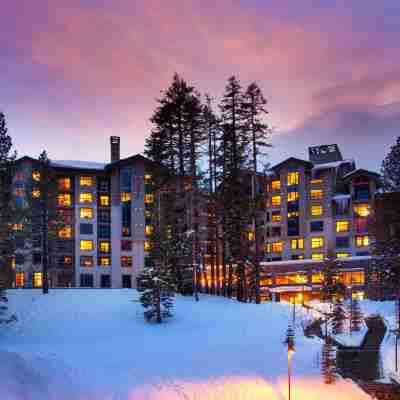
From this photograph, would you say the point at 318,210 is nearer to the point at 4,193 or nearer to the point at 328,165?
the point at 328,165

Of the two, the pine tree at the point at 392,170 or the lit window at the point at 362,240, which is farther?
the lit window at the point at 362,240

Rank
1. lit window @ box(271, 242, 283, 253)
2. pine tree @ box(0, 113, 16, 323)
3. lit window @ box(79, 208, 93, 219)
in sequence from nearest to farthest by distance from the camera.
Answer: pine tree @ box(0, 113, 16, 323) → lit window @ box(79, 208, 93, 219) → lit window @ box(271, 242, 283, 253)

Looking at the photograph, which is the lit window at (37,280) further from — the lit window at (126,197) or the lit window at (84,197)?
the lit window at (126,197)

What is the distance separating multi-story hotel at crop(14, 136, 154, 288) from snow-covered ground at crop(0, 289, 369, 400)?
3683 centimetres

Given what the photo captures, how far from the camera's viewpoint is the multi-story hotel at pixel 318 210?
279 feet

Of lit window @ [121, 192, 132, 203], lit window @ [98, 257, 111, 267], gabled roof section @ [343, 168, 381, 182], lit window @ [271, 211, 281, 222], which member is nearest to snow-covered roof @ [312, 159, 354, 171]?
gabled roof section @ [343, 168, 381, 182]

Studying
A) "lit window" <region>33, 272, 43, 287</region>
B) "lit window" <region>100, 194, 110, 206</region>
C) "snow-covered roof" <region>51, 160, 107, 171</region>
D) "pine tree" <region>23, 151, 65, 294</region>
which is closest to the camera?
"pine tree" <region>23, 151, 65, 294</region>

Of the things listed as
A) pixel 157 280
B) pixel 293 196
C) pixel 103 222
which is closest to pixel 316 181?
pixel 293 196

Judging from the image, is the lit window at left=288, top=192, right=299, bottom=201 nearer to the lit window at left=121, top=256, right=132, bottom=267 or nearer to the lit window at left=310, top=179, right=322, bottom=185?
the lit window at left=310, top=179, right=322, bottom=185

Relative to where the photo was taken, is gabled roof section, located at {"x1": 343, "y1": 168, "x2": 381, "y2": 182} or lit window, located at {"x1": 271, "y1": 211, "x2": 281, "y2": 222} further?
lit window, located at {"x1": 271, "y1": 211, "x2": 281, "y2": 222}

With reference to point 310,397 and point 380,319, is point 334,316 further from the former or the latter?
point 310,397

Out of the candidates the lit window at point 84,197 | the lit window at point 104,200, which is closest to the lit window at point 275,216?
the lit window at point 104,200

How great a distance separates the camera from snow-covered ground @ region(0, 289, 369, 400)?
2461 cm

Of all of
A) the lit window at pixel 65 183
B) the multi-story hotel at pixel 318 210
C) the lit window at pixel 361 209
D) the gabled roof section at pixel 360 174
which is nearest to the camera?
the lit window at pixel 65 183
